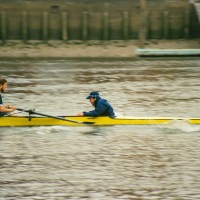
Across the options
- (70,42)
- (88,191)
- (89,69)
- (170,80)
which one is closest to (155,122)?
(88,191)

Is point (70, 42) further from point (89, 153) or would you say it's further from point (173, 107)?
point (89, 153)

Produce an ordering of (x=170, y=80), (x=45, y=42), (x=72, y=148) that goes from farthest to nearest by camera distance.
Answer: (x=45, y=42), (x=170, y=80), (x=72, y=148)

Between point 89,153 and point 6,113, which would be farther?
point 6,113

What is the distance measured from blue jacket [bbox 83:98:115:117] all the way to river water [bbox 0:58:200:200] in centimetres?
42

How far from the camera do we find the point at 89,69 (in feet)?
101

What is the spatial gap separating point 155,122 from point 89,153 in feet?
9.55

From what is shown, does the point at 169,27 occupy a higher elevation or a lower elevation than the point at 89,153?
higher

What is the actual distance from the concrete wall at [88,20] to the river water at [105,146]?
357 inches

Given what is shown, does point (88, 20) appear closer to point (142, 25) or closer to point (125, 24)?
point (125, 24)

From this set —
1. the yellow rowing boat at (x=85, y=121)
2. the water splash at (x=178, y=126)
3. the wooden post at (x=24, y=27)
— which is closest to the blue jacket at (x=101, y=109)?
the yellow rowing boat at (x=85, y=121)

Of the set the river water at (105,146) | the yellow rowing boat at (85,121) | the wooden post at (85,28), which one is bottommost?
the river water at (105,146)

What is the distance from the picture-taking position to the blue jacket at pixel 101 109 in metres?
17.5

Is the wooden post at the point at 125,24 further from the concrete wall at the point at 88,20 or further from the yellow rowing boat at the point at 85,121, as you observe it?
the yellow rowing boat at the point at 85,121

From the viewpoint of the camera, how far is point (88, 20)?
37562mm
